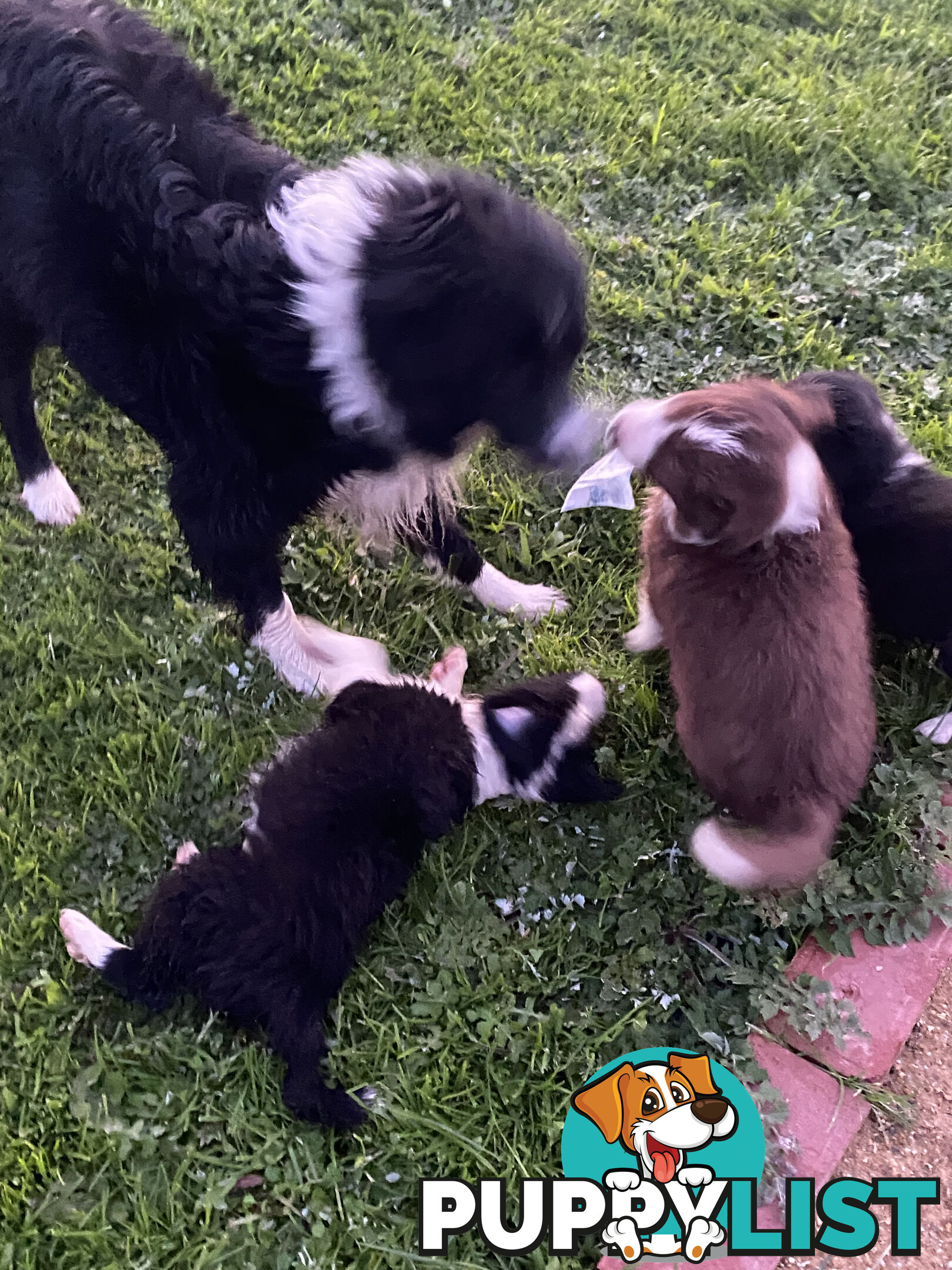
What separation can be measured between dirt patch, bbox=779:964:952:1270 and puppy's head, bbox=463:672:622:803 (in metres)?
0.86

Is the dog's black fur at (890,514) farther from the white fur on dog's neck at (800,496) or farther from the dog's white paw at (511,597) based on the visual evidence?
the dog's white paw at (511,597)

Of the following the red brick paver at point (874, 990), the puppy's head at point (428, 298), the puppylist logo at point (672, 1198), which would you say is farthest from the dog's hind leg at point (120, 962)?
the red brick paver at point (874, 990)

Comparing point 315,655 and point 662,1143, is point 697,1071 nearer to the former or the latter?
point 662,1143

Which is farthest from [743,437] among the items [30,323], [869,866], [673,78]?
[673,78]

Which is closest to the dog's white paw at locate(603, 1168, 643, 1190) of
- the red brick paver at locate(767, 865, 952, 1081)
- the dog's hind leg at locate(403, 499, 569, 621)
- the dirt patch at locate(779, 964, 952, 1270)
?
the dirt patch at locate(779, 964, 952, 1270)

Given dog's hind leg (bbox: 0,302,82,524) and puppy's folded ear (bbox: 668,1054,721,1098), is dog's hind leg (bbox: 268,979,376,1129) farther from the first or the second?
dog's hind leg (bbox: 0,302,82,524)

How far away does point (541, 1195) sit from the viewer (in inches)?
74.4

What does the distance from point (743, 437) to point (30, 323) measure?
1.79m

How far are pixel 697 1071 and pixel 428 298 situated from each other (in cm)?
168

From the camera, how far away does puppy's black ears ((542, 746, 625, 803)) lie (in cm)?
222

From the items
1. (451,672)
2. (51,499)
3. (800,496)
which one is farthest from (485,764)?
(51,499)

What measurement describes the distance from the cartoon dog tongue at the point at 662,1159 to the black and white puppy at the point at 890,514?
3.99 ft

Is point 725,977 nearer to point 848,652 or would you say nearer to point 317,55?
point 848,652

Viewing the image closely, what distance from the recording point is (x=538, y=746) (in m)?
2.20
